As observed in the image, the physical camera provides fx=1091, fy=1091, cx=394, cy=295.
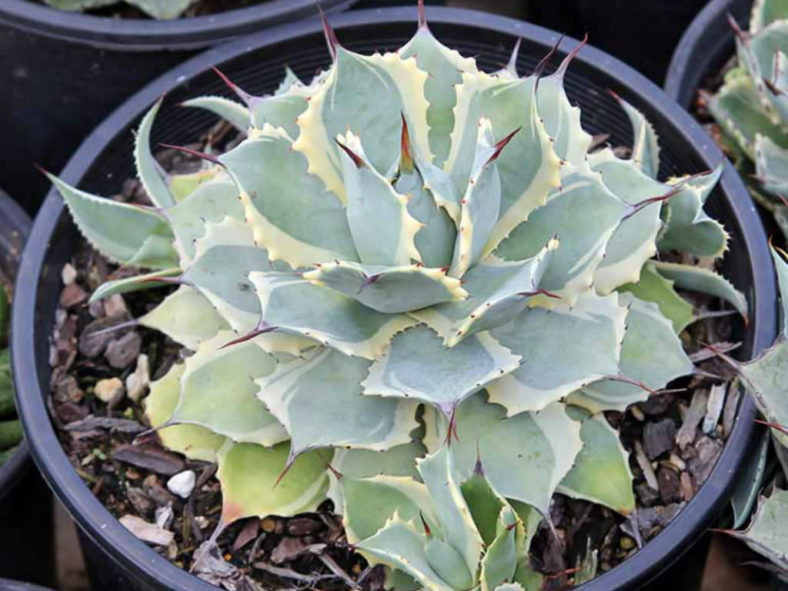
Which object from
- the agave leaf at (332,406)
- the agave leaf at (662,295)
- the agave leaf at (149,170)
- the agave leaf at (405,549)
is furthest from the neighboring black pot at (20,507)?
→ the agave leaf at (662,295)

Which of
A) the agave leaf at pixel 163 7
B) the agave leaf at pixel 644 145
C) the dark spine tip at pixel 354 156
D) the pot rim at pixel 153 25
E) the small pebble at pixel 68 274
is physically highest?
the agave leaf at pixel 163 7

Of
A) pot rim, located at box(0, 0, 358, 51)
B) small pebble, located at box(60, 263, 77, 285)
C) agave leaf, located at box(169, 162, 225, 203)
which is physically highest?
pot rim, located at box(0, 0, 358, 51)

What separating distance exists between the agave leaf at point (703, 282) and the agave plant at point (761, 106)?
225mm

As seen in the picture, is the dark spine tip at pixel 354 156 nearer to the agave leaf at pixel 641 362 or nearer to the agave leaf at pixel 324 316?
the agave leaf at pixel 324 316

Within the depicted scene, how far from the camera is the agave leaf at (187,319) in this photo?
4.08 feet

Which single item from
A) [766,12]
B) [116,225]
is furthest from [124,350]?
[766,12]

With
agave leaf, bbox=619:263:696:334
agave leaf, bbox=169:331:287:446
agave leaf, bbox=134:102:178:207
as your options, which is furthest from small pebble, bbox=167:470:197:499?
agave leaf, bbox=619:263:696:334

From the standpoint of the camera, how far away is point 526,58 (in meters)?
1.48

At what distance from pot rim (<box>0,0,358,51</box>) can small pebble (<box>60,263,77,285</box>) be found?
36 centimetres

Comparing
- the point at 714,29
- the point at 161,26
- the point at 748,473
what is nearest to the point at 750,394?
the point at 748,473

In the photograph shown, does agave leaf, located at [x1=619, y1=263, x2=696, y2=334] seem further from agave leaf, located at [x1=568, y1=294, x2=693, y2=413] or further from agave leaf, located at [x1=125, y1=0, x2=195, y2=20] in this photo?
agave leaf, located at [x1=125, y1=0, x2=195, y2=20]

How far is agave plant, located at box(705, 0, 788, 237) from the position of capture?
1431 millimetres

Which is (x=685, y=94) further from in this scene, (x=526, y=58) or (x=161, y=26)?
(x=161, y=26)

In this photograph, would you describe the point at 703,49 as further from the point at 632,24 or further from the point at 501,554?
the point at 501,554
